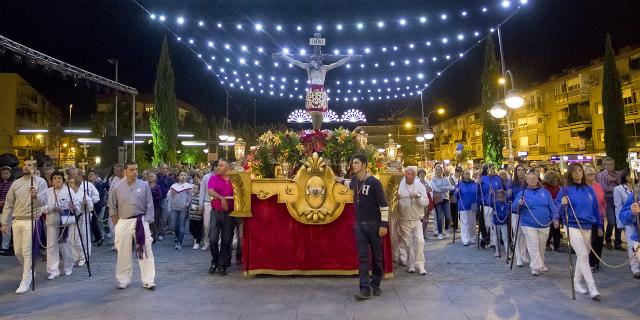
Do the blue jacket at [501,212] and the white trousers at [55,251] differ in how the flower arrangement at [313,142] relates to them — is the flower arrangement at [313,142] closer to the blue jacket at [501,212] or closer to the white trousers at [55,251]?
the blue jacket at [501,212]

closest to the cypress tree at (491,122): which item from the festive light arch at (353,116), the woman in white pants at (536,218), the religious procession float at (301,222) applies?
the festive light arch at (353,116)

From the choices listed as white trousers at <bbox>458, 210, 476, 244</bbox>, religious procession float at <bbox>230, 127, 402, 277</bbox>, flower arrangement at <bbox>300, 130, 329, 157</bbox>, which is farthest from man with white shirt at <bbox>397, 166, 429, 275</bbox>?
white trousers at <bbox>458, 210, 476, 244</bbox>

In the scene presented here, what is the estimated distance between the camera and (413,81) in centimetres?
2184

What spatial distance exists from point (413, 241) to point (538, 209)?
207 centimetres

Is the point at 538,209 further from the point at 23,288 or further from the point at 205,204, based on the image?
the point at 23,288

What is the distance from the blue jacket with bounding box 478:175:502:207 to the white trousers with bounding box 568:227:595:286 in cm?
323

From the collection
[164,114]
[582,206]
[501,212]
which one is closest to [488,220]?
[501,212]

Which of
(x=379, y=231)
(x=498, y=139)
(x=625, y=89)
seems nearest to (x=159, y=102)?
(x=498, y=139)

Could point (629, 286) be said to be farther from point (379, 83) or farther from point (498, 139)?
point (498, 139)

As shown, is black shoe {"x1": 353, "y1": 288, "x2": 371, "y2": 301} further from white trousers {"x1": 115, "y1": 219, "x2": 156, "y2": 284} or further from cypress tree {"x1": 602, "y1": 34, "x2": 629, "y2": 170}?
cypress tree {"x1": 602, "y1": 34, "x2": 629, "y2": 170}

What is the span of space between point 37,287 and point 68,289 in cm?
62

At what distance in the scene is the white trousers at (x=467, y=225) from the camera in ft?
32.8

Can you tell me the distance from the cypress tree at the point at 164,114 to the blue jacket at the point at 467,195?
25.6 meters

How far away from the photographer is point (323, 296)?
5.73 metres
